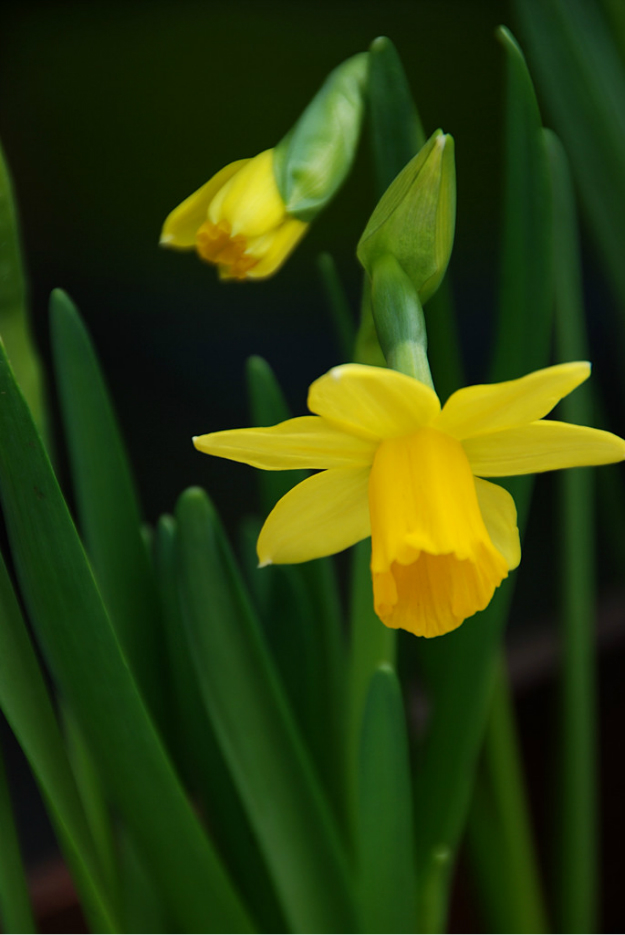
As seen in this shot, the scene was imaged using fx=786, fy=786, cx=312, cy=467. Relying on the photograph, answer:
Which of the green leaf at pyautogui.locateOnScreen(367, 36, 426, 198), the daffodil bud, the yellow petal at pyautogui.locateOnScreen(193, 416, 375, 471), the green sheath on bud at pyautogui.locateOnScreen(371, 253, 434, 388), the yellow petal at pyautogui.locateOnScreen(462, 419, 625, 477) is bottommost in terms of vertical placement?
the yellow petal at pyautogui.locateOnScreen(462, 419, 625, 477)

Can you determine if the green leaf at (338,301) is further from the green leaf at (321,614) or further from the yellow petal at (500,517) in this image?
the yellow petal at (500,517)

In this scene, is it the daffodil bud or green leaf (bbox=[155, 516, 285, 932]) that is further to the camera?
green leaf (bbox=[155, 516, 285, 932])

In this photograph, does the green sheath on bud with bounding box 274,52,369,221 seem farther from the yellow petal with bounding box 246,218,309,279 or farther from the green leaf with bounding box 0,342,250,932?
the green leaf with bounding box 0,342,250,932

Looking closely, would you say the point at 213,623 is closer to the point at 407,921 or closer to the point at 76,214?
the point at 407,921

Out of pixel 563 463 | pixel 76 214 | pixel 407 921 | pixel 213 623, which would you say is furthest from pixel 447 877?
pixel 76 214

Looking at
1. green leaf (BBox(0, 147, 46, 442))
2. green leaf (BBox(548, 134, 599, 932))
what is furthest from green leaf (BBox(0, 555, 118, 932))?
green leaf (BBox(548, 134, 599, 932))

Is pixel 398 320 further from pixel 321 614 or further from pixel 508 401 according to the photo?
pixel 321 614

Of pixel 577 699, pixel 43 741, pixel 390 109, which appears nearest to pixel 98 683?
pixel 43 741
